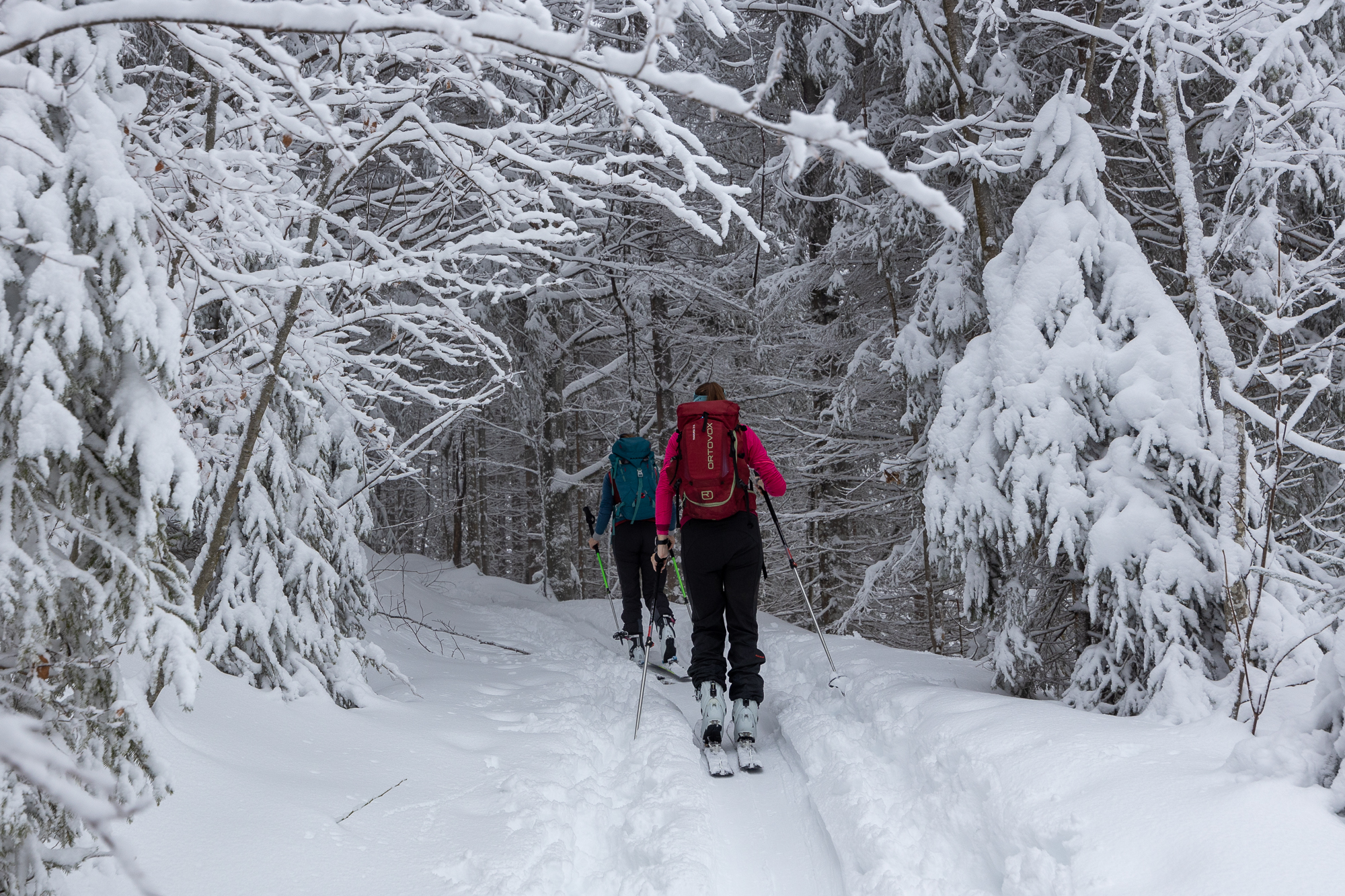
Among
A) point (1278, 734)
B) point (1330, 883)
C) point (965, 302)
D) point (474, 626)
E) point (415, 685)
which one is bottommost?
point (474, 626)

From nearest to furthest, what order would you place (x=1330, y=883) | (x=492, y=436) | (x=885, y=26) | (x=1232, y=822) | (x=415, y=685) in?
(x=1330, y=883) < (x=1232, y=822) < (x=415, y=685) < (x=885, y=26) < (x=492, y=436)

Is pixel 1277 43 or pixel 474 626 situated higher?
pixel 1277 43

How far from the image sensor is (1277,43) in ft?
11.3

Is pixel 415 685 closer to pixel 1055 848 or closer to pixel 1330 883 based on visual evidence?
pixel 1055 848

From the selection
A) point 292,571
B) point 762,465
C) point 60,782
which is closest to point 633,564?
point 762,465

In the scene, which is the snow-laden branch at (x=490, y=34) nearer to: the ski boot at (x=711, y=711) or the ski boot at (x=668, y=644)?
the ski boot at (x=711, y=711)

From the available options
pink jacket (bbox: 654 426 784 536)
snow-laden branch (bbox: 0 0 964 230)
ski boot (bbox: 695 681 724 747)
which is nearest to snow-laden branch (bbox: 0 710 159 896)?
snow-laden branch (bbox: 0 0 964 230)

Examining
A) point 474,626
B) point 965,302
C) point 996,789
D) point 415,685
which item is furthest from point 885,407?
point 996,789

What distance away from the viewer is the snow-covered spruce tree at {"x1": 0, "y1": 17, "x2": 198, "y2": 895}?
181cm

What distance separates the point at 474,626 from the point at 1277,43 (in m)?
9.62

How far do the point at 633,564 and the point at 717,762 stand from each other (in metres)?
3.56

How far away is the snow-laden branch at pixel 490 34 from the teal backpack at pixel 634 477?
621cm

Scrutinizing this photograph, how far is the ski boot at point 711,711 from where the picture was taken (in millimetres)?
4574

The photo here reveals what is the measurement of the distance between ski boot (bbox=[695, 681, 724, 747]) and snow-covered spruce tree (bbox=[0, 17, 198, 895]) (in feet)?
9.72
